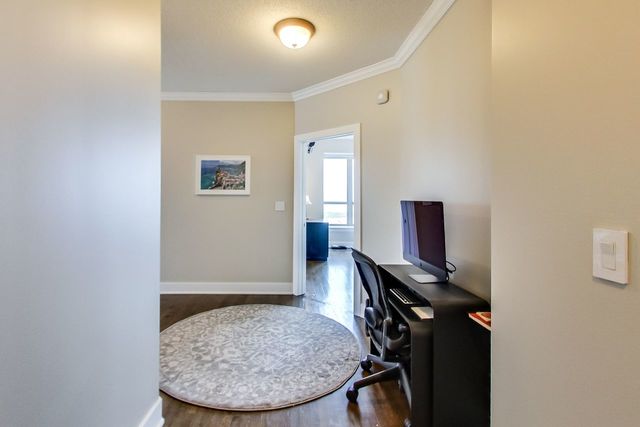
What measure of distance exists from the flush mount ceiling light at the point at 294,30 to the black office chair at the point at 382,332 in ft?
5.72

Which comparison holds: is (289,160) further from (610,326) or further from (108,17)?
(610,326)

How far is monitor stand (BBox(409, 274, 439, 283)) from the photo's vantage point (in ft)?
5.80

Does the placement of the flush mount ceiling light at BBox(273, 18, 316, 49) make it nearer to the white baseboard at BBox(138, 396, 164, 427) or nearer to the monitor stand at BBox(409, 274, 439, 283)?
the monitor stand at BBox(409, 274, 439, 283)

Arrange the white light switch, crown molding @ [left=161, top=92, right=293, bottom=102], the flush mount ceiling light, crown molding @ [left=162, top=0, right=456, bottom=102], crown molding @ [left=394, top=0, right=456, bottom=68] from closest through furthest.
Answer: crown molding @ [left=394, top=0, right=456, bottom=68] → crown molding @ [left=162, top=0, right=456, bottom=102] → the flush mount ceiling light → the white light switch → crown molding @ [left=161, top=92, right=293, bottom=102]

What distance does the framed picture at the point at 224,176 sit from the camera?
3988 millimetres

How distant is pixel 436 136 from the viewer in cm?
216

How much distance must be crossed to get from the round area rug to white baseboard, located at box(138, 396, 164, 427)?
219 millimetres

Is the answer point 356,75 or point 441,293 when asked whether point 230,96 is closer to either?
point 356,75

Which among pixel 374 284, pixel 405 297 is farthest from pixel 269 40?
pixel 405 297

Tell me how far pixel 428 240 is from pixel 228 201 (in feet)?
9.62

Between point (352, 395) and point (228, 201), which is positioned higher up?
point (228, 201)

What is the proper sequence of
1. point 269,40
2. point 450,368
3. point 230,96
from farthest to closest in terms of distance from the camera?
point 230,96 → point 269,40 → point 450,368

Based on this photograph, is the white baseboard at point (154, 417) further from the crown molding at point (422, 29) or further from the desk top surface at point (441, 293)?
the crown molding at point (422, 29)

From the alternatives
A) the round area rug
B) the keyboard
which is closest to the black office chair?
the keyboard
